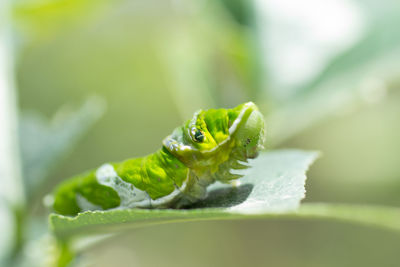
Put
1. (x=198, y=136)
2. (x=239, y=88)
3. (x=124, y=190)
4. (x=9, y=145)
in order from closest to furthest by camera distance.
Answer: (x=198, y=136) < (x=124, y=190) < (x=9, y=145) < (x=239, y=88)

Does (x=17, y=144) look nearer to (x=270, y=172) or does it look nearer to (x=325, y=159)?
(x=270, y=172)

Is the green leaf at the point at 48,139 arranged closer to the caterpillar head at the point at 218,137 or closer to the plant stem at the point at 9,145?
the plant stem at the point at 9,145

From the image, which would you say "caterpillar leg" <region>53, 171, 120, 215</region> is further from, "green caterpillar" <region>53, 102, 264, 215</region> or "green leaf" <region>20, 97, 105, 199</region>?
"green leaf" <region>20, 97, 105, 199</region>

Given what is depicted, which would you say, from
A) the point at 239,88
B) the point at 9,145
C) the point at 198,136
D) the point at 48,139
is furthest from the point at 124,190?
the point at 239,88

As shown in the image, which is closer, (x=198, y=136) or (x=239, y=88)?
(x=198, y=136)

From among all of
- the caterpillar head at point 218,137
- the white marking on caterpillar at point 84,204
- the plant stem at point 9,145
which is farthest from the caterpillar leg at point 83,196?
the caterpillar head at point 218,137

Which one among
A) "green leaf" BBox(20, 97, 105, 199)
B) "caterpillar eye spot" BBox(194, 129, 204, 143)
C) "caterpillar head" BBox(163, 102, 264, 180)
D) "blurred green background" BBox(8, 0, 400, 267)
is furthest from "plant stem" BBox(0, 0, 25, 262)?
"caterpillar eye spot" BBox(194, 129, 204, 143)

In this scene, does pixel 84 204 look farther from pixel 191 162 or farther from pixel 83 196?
pixel 191 162

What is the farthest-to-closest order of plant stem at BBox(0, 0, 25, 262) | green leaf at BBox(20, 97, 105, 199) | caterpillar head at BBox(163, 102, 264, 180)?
green leaf at BBox(20, 97, 105, 199)
plant stem at BBox(0, 0, 25, 262)
caterpillar head at BBox(163, 102, 264, 180)
